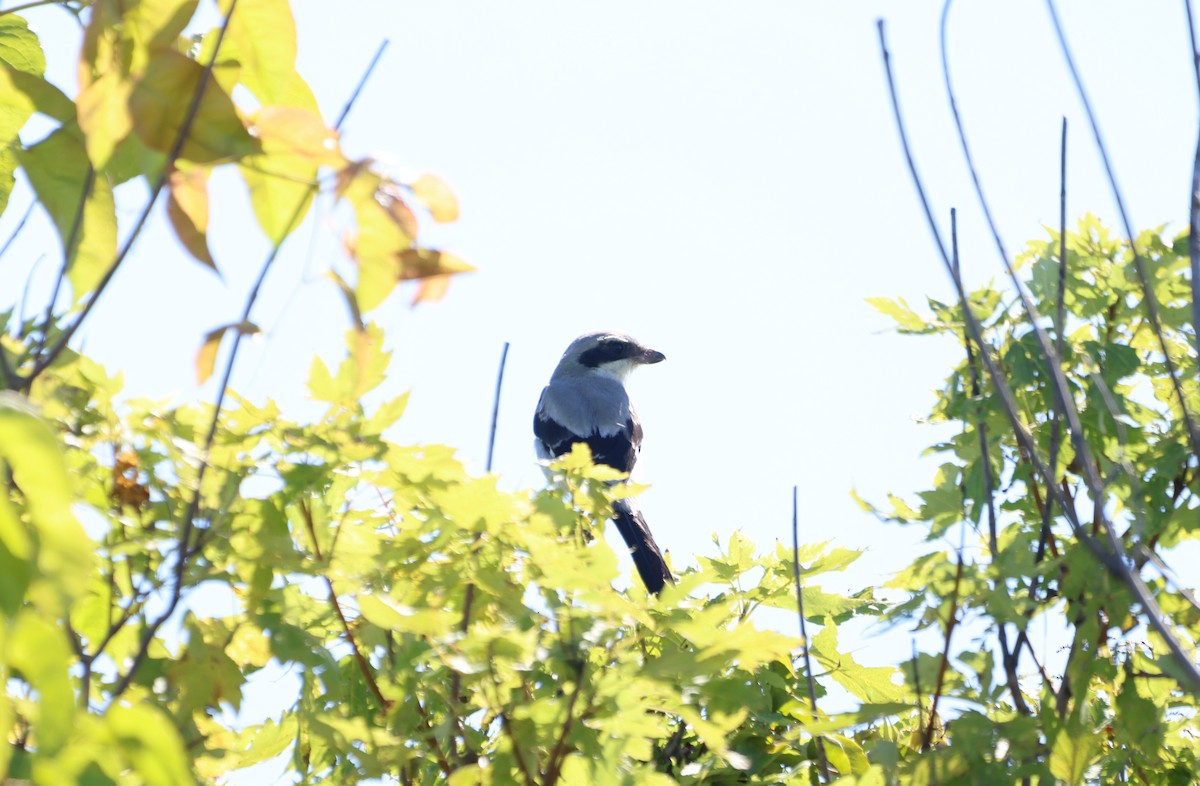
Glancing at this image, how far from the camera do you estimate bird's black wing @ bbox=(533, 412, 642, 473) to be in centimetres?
992

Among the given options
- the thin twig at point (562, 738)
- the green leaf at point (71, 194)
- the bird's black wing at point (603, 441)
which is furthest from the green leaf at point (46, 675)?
the bird's black wing at point (603, 441)

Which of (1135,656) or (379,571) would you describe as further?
(1135,656)

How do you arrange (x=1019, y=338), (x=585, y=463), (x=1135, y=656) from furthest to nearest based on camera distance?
(x=1019, y=338) → (x=1135, y=656) → (x=585, y=463)

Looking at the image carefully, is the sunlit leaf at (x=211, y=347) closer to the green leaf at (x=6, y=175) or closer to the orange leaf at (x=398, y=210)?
the orange leaf at (x=398, y=210)

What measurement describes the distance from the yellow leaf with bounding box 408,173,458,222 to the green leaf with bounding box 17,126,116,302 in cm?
41

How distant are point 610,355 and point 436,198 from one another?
1021 centimetres

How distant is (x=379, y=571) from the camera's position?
187cm

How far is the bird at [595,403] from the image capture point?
10.1 metres

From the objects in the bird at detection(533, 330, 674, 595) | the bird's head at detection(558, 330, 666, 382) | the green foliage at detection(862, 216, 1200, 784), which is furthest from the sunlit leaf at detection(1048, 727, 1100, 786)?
the bird's head at detection(558, 330, 666, 382)

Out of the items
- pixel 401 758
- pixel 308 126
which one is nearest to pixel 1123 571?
pixel 401 758

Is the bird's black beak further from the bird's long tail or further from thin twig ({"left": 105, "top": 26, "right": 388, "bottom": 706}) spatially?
thin twig ({"left": 105, "top": 26, "right": 388, "bottom": 706})

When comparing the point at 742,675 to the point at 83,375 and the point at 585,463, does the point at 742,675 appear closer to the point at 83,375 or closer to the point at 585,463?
the point at 585,463

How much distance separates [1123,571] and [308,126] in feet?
3.90

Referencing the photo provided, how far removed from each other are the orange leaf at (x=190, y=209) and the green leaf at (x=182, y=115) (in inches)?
1.1
